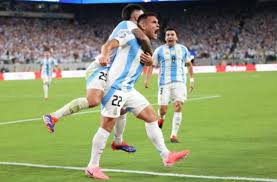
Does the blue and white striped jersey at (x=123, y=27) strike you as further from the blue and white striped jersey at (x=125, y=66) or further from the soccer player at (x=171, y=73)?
the soccer player at (x=171, y=73)

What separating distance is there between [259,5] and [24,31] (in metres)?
23.8

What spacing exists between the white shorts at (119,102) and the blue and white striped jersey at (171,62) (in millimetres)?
4942

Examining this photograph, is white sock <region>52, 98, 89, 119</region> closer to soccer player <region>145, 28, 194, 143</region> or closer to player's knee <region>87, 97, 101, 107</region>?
player's knee <region>87, 97, 101, 107</region>

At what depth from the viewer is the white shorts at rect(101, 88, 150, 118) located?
9141 millimetres

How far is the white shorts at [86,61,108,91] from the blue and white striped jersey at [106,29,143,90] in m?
0.11

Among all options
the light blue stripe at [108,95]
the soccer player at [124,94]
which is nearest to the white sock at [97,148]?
the soccer player at [124,94]

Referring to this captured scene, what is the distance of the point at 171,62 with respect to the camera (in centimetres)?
1447

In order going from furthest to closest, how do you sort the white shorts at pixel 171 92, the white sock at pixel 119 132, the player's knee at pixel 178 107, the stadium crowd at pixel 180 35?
the stadium crowd at pixel 180 35
the white shorts at pixel 171 92
the player's knee at pixel 178 107
the white sock at pixel 119 132

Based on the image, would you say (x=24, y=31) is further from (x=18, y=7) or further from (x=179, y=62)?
(x=179, y=62)

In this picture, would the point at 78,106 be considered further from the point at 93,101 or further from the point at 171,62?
the point at 171,62

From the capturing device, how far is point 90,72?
961 cm

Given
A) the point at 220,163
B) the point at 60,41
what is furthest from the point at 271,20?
the point at 220,163

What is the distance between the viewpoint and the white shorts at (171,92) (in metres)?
14.2

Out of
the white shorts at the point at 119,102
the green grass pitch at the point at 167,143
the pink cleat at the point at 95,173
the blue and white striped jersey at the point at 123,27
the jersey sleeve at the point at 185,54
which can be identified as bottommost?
the green grass pitch at the point at 167,143
